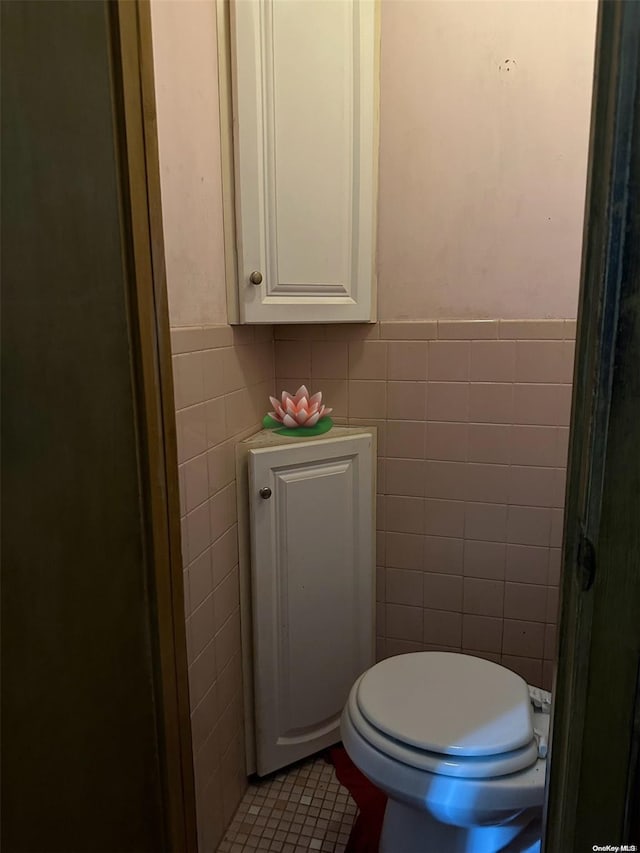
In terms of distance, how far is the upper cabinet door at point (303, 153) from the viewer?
4.54 ft

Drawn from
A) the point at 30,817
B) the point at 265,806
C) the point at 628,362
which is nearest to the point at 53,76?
the point at 628,362

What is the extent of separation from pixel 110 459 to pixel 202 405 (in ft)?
1.99

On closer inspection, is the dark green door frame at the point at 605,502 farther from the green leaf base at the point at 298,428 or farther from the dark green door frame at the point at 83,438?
the green leaf base at the point at 298,428

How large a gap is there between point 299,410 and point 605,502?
1206mm

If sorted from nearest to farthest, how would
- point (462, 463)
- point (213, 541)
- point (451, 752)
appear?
point (451, 752) → point (213, 541) → point (462, 463)

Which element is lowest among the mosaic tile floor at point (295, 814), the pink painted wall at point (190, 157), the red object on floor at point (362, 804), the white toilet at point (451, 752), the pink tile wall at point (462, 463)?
the mosaic tile floor at point (295, 814)

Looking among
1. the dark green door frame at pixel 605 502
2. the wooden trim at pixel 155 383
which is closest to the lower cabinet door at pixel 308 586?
the wooden trim at pixel 155 383

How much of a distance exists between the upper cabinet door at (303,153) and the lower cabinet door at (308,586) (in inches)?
15.2

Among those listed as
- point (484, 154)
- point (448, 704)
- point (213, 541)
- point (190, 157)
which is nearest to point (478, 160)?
point (484, 154)

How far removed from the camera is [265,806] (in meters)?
1.57

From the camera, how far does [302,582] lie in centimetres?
160

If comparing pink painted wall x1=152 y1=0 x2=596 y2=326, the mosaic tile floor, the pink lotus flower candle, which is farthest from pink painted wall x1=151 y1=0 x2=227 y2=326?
the mosaic tile floor

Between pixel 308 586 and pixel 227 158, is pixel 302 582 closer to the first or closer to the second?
pixel 308 586

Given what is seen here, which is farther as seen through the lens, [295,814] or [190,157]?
[295,814]
